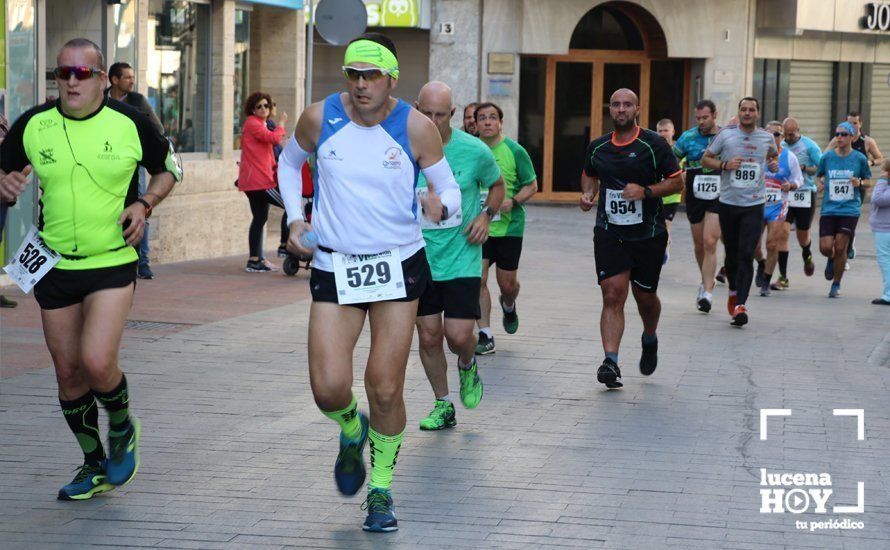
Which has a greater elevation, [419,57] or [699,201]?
[419,57]

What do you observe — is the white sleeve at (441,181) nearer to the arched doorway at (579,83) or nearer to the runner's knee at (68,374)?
the runner's knee at (68,374)

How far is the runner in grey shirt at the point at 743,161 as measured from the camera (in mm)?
12812

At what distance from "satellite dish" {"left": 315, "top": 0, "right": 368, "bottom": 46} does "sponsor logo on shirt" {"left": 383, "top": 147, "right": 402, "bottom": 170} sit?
28.5 feet

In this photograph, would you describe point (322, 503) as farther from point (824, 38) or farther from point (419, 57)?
point (824, 38)

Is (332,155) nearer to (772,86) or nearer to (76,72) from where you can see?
(76,72)

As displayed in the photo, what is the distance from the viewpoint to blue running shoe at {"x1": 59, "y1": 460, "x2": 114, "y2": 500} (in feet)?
20.1

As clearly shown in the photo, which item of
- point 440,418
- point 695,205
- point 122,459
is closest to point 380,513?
point 122,459

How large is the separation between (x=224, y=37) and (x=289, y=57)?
2.33m

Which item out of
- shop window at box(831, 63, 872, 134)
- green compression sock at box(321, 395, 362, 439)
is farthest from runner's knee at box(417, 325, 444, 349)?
shop window at box(831, 63, 872, 134)

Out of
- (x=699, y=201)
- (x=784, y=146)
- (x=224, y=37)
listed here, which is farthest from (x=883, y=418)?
(x=224, y=37)

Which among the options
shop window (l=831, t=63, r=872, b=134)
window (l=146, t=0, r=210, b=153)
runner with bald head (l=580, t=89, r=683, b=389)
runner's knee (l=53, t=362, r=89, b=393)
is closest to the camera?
runner's knee (l=53, t=362, r=89, b=393)

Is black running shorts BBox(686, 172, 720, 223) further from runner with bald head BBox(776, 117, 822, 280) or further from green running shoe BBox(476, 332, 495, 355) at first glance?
green running shoe BBox(476, 332, 495, 355)

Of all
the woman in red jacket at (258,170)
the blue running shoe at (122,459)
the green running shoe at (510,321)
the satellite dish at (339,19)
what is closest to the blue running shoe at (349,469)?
the blue running shoe at (122,459)

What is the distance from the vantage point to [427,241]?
7906mm
